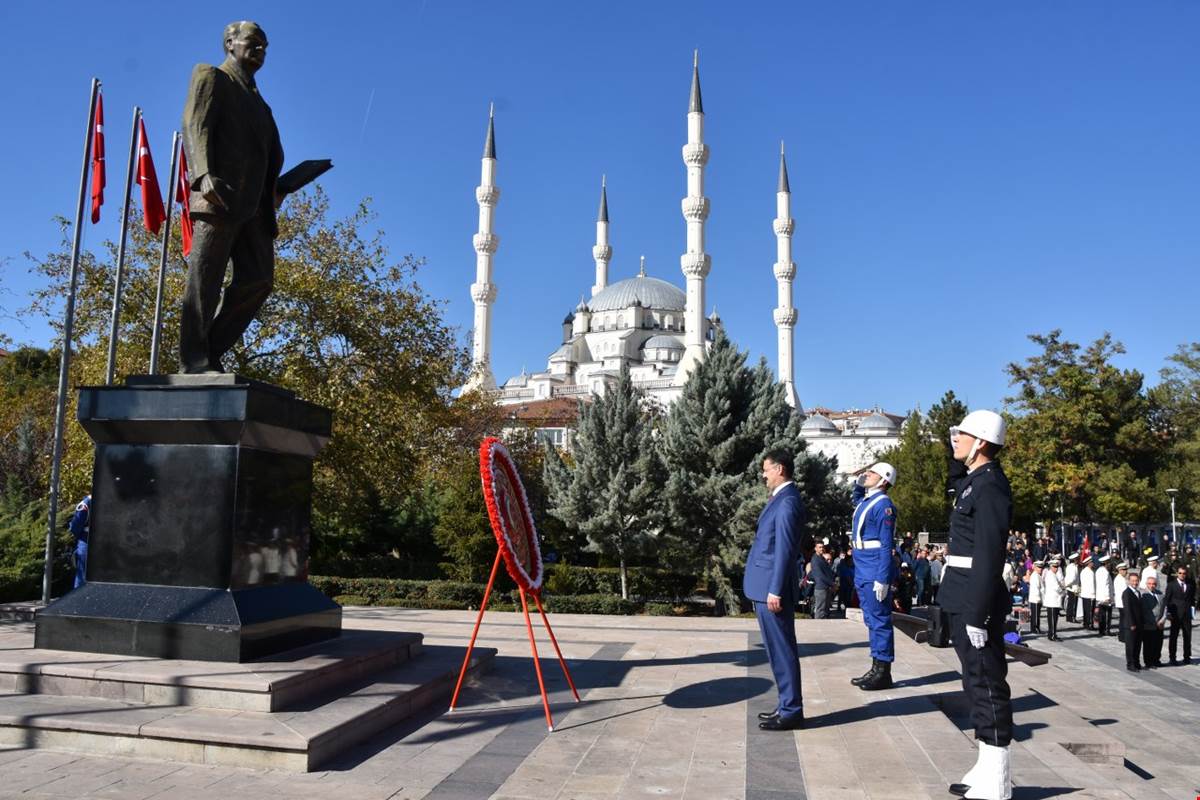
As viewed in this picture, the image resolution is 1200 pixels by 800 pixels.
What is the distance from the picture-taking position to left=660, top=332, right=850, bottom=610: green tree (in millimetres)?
18109

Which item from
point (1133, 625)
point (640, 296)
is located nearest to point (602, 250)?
point (640, 296)

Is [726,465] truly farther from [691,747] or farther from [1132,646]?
[691,747]

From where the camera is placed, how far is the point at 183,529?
5605mm

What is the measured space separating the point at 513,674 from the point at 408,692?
1597mm

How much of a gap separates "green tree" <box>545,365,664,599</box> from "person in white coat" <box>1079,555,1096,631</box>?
7.94m

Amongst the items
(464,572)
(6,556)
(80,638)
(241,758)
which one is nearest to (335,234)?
(464,572)

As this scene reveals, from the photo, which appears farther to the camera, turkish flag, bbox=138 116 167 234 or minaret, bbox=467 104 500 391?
minaret, bbox=467 104 500 391

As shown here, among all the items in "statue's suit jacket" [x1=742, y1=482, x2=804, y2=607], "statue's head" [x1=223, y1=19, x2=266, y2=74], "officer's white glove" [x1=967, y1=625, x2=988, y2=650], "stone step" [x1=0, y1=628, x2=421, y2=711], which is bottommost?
"stone step" [x1=0, y1=628, x2=421, y2=711]

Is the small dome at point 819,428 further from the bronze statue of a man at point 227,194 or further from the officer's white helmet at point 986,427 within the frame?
the officer's white helmet at point 986,427

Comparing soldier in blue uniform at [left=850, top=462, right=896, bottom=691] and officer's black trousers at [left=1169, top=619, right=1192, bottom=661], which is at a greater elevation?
soldier in blue uniform at [left=850, top=462, right=896, bottom=691]

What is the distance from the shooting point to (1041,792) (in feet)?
14.1

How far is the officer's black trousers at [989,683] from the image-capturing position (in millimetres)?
4203

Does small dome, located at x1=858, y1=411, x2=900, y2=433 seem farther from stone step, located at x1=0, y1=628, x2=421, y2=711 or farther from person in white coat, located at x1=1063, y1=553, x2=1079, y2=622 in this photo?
stone step, located at x1=0, y1=628, x2=421, y2=711

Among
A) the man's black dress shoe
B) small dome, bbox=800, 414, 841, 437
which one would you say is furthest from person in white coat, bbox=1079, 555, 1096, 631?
small dome, bbox=800, 414, 841, 437
